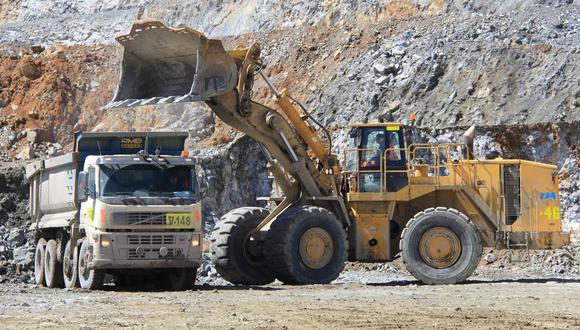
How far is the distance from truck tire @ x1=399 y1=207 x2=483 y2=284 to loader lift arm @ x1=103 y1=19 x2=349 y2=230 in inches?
61.3

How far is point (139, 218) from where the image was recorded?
1936cm

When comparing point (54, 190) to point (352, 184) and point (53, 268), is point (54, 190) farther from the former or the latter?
point (352, 184)

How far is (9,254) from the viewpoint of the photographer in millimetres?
26859

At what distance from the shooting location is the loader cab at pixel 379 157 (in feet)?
75.3

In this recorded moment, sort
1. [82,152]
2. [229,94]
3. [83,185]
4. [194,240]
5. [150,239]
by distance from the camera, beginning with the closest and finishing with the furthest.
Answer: [150,239]
[83,185]
[194,240]
[82,152]
[229,94]

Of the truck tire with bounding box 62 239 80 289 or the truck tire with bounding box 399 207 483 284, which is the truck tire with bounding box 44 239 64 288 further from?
the truck tire with bounding box 399 207 483 284

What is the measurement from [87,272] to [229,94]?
4.48 m

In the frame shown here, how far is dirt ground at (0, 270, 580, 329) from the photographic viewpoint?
14109mm

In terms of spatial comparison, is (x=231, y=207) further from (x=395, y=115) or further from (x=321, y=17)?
(x=321, y=17)

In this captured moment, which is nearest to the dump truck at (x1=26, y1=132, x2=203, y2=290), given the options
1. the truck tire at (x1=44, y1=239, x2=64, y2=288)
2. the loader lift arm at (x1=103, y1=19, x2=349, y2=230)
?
the truck tire at (x1=44, y1=239, x2=64, y2=288)

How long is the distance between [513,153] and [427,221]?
13001 mm

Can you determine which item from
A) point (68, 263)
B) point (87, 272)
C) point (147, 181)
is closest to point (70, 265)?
point (68, 263)

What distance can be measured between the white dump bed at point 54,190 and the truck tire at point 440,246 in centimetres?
668

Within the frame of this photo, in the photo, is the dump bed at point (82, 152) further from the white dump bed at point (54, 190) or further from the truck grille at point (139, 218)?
the truck grille at point (139, 218)
